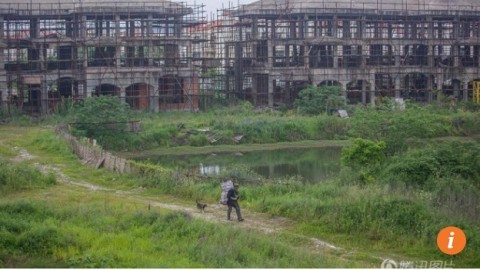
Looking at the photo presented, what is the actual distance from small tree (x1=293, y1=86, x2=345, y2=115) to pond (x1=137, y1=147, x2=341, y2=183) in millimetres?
5392

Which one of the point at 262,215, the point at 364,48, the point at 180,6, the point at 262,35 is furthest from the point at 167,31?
the point at 262,215

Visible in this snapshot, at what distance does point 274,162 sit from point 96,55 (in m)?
14.8

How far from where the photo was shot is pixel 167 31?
45.8m

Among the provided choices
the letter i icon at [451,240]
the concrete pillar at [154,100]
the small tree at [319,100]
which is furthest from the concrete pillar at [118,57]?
the letter i icon at [451,240]

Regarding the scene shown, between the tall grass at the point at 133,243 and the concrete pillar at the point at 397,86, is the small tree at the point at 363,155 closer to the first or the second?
the tall grass at the point at 133,243

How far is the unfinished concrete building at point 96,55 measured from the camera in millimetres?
42375

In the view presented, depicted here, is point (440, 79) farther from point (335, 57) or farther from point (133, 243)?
point (133, 243)

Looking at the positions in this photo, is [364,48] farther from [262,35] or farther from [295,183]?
[295,183]

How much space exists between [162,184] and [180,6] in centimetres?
2360

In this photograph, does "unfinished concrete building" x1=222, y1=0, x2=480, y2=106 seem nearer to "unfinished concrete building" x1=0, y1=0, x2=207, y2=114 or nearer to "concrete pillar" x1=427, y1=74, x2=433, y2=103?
"concrete pillar" x1=427, y1=74, x2=433, y2=103

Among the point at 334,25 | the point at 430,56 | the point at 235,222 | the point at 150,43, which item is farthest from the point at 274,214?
the point at 430,56

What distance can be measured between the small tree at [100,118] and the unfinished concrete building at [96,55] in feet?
22.0

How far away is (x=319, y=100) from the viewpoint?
42188 millimetres

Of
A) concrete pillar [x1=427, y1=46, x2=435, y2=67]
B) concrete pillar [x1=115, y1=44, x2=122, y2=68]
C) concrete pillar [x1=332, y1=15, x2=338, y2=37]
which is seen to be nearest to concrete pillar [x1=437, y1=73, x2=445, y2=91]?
concrete pillar [x1=427, y1=46, x2=435, y2=67]
